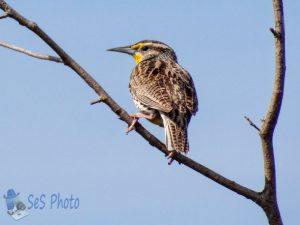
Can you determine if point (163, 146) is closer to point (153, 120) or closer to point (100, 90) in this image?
point (100, 90)

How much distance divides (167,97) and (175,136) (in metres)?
0.48

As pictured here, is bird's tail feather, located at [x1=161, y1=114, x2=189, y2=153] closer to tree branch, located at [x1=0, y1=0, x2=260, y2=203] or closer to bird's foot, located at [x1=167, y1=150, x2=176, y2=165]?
bird's foot, located at [x1=167, y1=150, x2=176, y2=165]

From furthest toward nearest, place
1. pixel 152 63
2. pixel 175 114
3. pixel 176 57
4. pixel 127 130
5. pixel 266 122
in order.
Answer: pixel 176 57
pixel 152 63
pixel 175 114
pixel 127 130
pixel 266 122

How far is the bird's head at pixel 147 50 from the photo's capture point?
626 cm

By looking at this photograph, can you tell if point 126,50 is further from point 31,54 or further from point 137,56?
point 31,54

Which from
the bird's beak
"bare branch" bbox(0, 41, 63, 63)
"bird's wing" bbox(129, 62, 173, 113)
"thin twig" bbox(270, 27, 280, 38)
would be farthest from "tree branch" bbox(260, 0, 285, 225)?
the bird's beak

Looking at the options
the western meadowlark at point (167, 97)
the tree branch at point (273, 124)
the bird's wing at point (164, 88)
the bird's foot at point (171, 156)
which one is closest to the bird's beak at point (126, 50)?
the western meadowlark at point (167, 97)

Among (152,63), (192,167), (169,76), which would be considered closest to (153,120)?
(169,76)

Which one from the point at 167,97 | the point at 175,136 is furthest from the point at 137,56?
the point at 175,136

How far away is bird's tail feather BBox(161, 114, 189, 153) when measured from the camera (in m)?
4.03

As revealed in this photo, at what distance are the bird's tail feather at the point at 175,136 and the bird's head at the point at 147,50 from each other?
71.0 inches

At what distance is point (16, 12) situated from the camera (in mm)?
3285

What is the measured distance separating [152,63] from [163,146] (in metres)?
1.74

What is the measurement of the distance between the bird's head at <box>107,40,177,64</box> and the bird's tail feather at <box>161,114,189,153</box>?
180 cm
